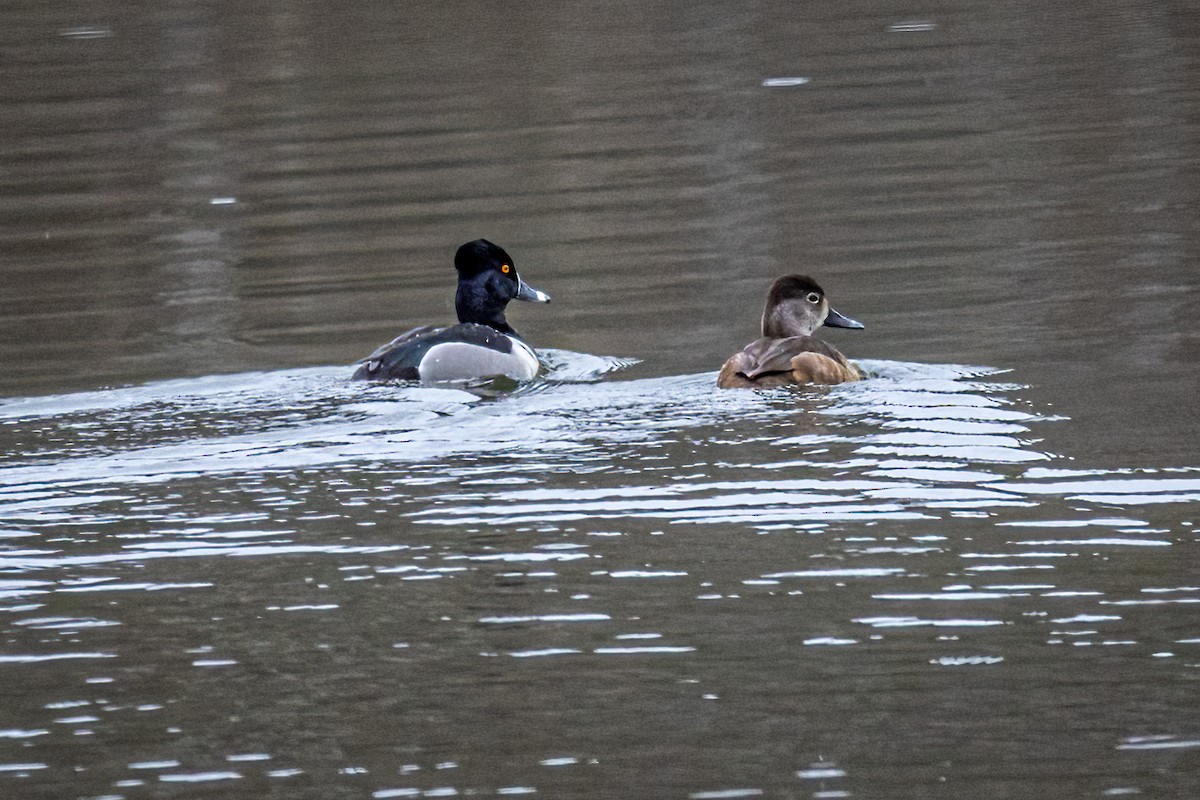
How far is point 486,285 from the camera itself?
1259 centimetres

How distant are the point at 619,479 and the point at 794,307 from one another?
10.6 ft

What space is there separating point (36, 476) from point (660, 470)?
8.78 feet

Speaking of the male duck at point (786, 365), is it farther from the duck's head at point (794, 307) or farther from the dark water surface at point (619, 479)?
the duck's head at point (794, 307)

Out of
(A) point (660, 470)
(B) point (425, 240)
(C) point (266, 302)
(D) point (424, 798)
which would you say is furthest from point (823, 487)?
(B) point (425, 240)

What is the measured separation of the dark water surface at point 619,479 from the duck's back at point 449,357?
0.35 m

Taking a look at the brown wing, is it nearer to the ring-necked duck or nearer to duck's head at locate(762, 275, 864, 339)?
duck's head at locate(762, 275, 864, 339)

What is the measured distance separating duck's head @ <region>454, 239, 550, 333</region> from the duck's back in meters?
0.92

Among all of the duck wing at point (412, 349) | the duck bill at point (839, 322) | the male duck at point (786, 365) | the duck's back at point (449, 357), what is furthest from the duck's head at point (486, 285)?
the male duck at point (786, 365)

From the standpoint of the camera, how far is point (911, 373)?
416 inches

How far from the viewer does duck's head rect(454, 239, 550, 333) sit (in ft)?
41.0

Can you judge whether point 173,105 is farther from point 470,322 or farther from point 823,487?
point 823,487

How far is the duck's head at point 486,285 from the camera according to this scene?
12.5 metres

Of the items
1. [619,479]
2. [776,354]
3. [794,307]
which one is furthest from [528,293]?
[619,479]

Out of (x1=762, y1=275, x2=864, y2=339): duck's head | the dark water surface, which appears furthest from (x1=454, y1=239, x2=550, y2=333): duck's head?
(x1=762, y1=275, x2=864, y2=339): duck's head
